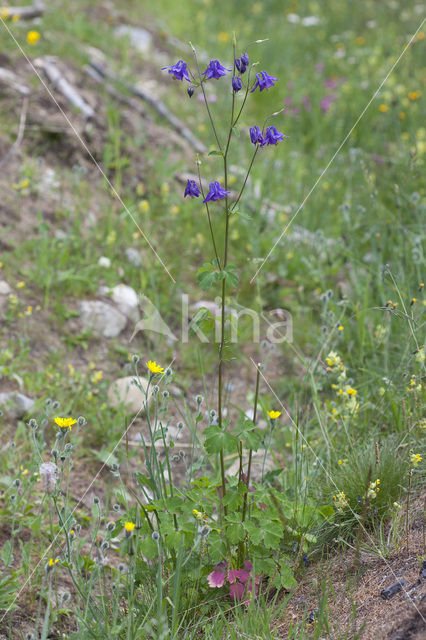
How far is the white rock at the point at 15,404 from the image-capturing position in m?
2.47

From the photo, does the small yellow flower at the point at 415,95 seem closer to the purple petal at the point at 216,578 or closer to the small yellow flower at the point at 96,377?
the small yellow flower at the point at 96,377

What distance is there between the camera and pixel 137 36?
18.9 ft

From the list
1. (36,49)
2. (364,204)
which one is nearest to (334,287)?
(364,204)

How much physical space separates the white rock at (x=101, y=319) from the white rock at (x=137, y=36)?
3.48 metres

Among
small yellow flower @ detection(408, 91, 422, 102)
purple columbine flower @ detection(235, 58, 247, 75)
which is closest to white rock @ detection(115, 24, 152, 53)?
small yellow flower @ detection(408, 91, 422, 102)

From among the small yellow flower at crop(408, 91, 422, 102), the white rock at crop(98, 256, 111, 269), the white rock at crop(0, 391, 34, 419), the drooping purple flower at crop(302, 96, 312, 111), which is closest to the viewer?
the white rock at crop(0, 391, 34, 419)

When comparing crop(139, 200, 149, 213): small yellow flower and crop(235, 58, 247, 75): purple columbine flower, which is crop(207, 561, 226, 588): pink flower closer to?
crop(235, 58, 247, 75): purple columbine flower

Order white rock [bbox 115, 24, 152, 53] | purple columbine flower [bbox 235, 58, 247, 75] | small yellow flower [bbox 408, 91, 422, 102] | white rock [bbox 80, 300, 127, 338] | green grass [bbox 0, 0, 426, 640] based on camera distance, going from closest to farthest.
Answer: purple columbine flower [bbox 235, 58, 247, 75] → green grass [bbox 0, 0, 426, 640] → white rock [bbox 80, 300, 127, 338] → small yellow flower [bbox 408, 91, 422, 102] → white rock [bbox 115, 24, 152, 53]

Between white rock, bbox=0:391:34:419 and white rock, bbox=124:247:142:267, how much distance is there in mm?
1161

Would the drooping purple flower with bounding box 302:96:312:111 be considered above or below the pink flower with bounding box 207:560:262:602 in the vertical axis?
above

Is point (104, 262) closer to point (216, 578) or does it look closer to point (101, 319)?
point (101, 319)

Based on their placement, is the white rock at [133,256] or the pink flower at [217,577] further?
the white rock at [133,256]

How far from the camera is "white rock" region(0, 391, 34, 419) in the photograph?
2467 millimetres

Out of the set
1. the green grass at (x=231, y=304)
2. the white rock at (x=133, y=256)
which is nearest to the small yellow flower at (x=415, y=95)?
the green grass at (x=231, y=304)
